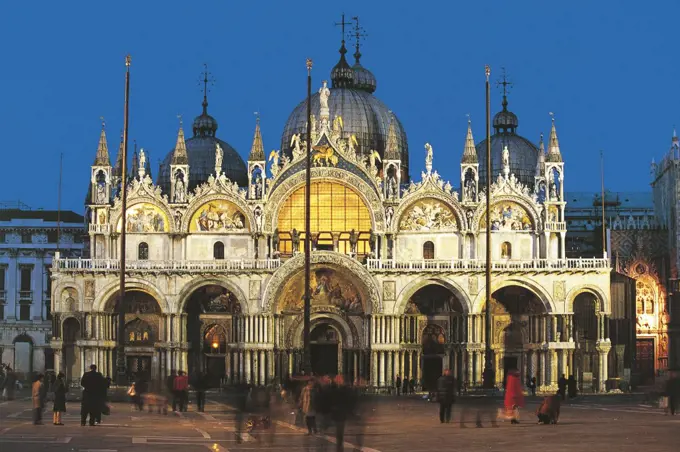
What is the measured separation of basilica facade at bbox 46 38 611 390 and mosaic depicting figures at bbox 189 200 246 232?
0.09 meters

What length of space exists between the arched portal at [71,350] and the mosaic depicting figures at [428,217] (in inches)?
806

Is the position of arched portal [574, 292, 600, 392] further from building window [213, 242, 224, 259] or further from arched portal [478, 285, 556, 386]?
building window [213, 242, 224, 259]

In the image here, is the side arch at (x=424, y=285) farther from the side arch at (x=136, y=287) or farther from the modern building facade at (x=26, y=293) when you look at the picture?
the modern building facade at (x=26, y=293)

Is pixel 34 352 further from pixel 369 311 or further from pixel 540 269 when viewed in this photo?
pixel 540 269

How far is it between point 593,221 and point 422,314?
24.1 meters

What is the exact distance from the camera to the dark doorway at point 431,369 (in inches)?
3514

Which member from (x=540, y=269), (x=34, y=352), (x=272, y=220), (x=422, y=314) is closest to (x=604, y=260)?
(x=540, y=269)

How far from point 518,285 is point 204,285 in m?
18.4

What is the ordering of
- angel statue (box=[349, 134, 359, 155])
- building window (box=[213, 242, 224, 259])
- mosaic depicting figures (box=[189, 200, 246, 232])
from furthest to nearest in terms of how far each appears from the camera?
1. building window (box=[213, 242, 224, 259])
2. mosaic depicting figures (box=[189, 200, 246, 232])
3. angel statue (box=[349, 134, 359, 155])

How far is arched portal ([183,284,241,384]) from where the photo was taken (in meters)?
90.4

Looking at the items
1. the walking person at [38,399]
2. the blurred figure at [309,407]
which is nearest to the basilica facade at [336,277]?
the walking person at [38,399]

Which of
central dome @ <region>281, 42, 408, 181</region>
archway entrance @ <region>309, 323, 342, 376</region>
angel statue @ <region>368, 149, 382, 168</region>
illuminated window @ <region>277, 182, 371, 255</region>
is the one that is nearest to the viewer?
angel statue @ <region>368, 149, 382, 168</region>

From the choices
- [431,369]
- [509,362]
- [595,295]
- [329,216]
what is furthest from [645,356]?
[329,216]

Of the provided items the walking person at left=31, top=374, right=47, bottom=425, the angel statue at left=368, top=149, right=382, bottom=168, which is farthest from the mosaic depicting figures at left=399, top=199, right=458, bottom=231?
the walking person at left=31, top=374, right=47, bottom=425
